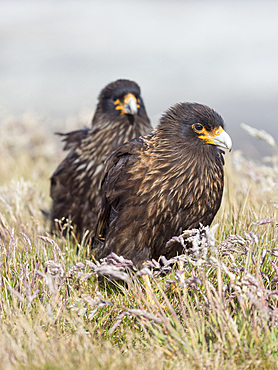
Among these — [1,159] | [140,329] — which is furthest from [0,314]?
[1,159]

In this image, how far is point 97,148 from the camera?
4578 mm

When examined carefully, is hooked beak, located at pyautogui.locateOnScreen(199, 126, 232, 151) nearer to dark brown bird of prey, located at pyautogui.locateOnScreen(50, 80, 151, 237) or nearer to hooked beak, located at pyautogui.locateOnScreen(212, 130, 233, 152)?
hooked beak, located at pyautogui.locateOnScreen(212, 130, 233, 152)

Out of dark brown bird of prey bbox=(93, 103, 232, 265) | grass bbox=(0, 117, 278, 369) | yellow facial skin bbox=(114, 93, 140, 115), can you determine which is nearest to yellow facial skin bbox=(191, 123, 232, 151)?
dark brown bird of prey bbox=(93, 103, 232, 265)

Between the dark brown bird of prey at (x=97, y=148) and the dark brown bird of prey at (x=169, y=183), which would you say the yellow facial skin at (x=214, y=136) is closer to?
the dark brown bird of prey at (x=169, y=183)

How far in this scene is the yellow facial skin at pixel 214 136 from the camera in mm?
3090

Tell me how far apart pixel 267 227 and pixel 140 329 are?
129 cm

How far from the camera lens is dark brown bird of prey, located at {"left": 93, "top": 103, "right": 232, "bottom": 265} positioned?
312 cm

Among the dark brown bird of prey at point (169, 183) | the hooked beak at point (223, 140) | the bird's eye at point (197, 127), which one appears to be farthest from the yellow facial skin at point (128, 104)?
the hooked beak at point (223, 140)

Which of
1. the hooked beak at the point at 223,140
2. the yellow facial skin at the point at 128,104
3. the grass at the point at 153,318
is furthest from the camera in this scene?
the yellow facial skin at the point at 128,104

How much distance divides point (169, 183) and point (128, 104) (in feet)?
4.87

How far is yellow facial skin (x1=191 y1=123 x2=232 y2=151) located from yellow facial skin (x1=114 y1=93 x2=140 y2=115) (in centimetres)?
131

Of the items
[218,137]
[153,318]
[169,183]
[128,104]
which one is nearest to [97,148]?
[128,104]

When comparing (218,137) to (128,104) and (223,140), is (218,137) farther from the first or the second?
(128,104)

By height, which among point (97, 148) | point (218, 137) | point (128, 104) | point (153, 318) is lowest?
point (153, 318)
